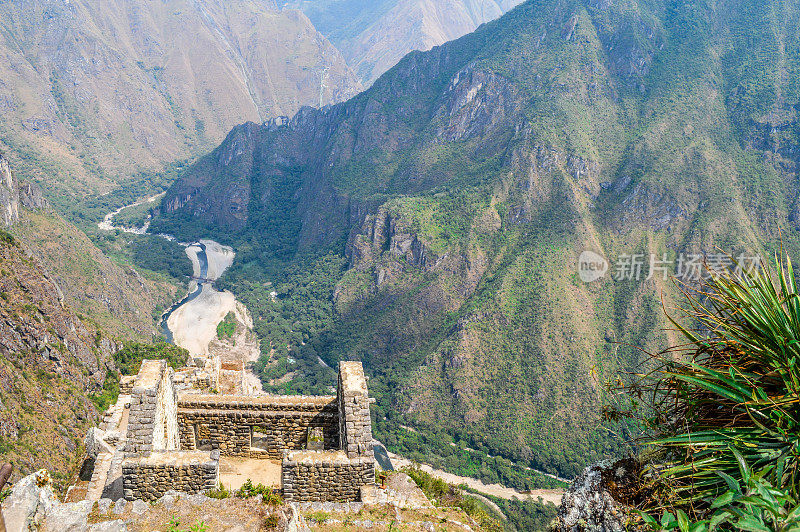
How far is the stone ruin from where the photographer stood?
10.9 meters

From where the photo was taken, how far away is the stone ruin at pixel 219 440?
10.9 m

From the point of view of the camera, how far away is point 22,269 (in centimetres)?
6288

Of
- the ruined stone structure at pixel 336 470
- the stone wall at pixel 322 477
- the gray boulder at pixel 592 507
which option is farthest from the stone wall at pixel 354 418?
the gray boulder at pixel 592 507

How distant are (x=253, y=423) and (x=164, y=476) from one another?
3.53m

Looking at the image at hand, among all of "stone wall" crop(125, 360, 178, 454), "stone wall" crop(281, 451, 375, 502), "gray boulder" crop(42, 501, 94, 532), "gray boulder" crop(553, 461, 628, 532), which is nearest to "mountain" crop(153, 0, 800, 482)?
"stone wall" crop(281, 451, 375, 502)

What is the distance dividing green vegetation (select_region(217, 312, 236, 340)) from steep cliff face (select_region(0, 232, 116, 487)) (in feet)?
186

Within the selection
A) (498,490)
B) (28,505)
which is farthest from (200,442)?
(498,490)

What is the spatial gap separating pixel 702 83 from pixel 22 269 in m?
178

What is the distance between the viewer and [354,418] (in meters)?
12.4

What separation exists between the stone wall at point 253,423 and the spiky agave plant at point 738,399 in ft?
34.2

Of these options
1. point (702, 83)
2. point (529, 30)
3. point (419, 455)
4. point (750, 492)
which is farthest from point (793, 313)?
point (529, 30)

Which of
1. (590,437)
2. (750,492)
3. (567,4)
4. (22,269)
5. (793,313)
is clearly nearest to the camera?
Answer: (750,492)

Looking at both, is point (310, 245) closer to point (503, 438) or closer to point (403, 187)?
point (403, 187)
